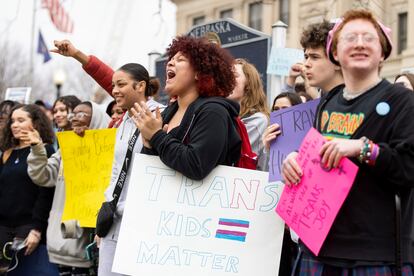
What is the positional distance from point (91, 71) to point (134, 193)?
182 cm

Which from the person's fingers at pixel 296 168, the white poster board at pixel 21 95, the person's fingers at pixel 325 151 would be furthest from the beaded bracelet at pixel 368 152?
the white poster board at pixel 21 95

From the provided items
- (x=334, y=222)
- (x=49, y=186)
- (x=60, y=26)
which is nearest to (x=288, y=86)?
(x=49, y=186)

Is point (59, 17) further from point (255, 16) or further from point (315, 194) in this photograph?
point (315, 194)

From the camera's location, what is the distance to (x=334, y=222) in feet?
8.24

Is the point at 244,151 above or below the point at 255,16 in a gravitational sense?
below

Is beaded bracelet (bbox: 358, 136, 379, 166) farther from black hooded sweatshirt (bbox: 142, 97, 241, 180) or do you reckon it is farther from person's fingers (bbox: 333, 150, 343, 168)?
black hooded sweatshirt (bbox: 142, 97, 241, 180)

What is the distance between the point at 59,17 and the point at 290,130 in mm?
18771

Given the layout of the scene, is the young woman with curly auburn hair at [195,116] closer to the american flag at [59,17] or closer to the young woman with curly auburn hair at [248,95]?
the young woman with curly auburn hair at [248,95]

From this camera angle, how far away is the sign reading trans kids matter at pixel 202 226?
312 centimetres

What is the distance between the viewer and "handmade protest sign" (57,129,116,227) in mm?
4668

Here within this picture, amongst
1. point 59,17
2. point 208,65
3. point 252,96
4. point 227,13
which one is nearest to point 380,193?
point 208,65

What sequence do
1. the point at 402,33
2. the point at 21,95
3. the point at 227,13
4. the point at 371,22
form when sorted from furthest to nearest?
1. the point at 227,13
2. the point at 402,33
3. the point at 21,95
4. the point at 371,22

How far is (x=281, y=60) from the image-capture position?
664cm

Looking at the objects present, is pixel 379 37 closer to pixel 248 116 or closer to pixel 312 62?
pixel 312 62
